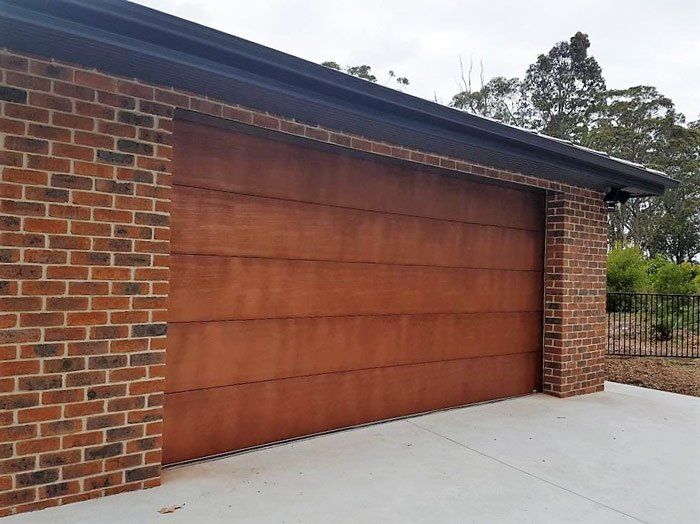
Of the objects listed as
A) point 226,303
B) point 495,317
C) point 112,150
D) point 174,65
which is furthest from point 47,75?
point 495,317

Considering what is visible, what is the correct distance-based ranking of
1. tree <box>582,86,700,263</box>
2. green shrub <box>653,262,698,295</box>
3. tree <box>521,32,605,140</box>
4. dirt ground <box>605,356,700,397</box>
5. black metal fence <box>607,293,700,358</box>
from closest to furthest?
dirt ground <box>605,356,700,397</box>, black metal fence <box>607,293,700,358</box>, green shrub <box>653,262,698,295</box>, tree <box>582,86,700,263</box>, tree <box>521,32,605,140</box>

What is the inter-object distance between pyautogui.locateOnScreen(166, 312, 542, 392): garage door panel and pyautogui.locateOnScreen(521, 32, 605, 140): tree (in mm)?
22147

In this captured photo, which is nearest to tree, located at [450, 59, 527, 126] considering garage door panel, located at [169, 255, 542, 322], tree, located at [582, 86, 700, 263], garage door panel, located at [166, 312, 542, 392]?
tree, located at [582, 86, 700, 263]

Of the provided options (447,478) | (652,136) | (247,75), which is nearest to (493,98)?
(652,136)

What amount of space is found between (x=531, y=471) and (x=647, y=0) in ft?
25.9

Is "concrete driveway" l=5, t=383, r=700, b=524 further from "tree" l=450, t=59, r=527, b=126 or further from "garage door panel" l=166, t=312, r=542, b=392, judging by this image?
"tree" l=450, t=59, r=527, b=126

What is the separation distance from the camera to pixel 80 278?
270 cm

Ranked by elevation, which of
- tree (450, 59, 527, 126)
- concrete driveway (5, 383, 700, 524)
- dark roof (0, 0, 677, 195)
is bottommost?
concrete driveway (5, 383, 700, 524)

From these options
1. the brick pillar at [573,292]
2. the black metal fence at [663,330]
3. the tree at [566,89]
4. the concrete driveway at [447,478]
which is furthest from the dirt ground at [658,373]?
the tree at [566,89]

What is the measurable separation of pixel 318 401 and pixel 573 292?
3261mm

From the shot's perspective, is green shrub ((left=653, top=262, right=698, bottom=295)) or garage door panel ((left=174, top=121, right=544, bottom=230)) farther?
green shrub ((left=653, top=262, right=698, bottom=295))

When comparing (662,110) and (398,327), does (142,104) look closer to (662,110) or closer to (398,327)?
(398,327)

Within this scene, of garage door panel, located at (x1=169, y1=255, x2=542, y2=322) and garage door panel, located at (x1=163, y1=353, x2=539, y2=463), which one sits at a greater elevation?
garage door panel, located at (x1=169, y1=255, x2=542, y2=322)

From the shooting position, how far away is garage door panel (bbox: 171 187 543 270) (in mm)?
3375
